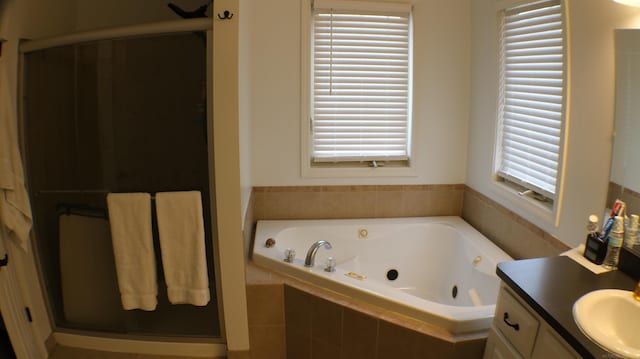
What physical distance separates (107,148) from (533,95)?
2299mm

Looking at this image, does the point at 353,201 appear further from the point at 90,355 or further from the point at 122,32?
the point at 90,355

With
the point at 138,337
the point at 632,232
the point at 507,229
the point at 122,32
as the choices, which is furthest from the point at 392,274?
the point at 122,32

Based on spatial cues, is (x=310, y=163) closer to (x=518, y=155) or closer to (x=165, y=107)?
(x=165, y=107)

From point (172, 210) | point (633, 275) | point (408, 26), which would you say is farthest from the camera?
point (408, 26)

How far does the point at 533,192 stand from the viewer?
7.34 feet

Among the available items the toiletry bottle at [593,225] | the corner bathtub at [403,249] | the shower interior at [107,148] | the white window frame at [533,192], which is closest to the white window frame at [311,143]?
the corner bathtub at [403,249]

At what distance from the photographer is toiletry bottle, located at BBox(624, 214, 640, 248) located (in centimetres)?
150

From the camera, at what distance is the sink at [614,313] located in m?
1.29

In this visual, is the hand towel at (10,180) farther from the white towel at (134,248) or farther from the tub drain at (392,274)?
the tub drain at (392,274)

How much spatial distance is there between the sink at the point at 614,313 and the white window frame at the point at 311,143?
1.63m

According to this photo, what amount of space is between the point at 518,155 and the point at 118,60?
2.24 meters

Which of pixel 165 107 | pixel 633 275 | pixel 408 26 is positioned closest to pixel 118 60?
pixel 165 107

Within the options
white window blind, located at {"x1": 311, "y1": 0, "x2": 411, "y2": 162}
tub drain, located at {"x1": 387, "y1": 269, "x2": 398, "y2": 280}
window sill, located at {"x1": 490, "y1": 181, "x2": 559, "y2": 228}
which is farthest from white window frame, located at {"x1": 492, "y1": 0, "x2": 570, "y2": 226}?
tub drain, located at {"x1": 387, "y1": 269, "x2": 398, "y2": 280}

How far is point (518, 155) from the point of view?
91.5 inches
